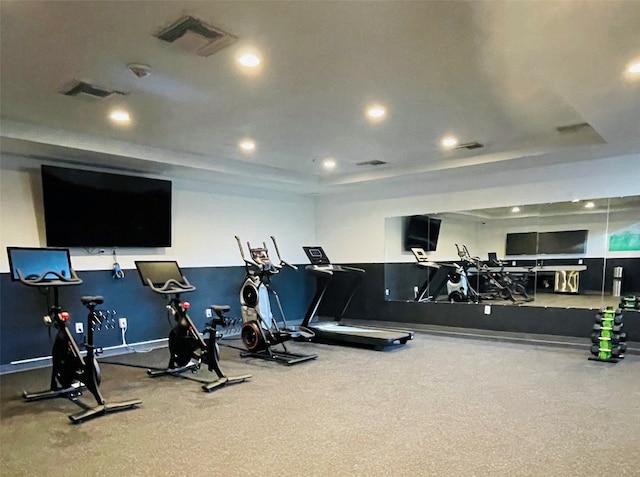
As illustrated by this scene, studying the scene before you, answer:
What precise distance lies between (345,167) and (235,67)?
3918 mm

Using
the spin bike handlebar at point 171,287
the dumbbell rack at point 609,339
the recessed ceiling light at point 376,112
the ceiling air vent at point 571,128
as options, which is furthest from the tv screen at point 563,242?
the spin bike handlebar at point 171,287

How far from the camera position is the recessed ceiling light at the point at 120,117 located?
4.42 meters

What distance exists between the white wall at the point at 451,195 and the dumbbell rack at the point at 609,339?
174 cm

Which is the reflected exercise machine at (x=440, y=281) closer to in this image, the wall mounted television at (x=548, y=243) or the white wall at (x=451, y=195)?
the white wall at (x=451, y=195)

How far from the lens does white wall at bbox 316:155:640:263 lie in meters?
6.05

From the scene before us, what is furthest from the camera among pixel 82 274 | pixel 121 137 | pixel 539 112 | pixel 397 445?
pixel 82 274

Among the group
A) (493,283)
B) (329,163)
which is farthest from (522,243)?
(329,163)

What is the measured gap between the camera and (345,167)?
7148mm

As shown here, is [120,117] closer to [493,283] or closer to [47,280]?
[47,280]

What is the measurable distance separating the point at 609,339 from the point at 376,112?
12.4 feet

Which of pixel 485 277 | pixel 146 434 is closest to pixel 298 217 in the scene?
pixel 485 277

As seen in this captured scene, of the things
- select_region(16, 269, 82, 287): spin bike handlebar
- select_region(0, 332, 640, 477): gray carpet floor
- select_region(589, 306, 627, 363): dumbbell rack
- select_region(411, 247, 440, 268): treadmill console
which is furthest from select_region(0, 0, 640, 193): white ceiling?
select_region(0, 332, 640, 477): gray carpet floor

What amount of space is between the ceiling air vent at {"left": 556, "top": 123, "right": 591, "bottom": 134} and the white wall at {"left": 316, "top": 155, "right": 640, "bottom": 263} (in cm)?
123

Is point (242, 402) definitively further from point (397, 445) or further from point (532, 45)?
point (532, 45)
